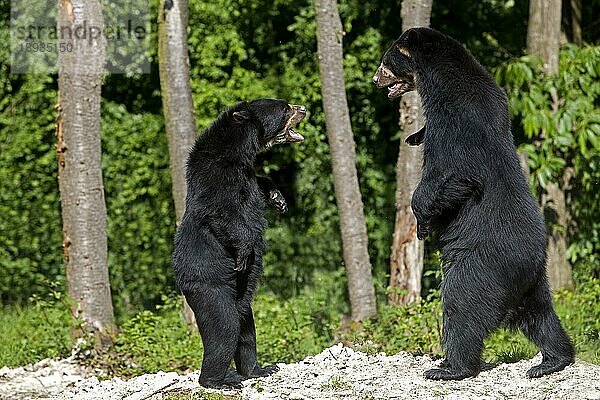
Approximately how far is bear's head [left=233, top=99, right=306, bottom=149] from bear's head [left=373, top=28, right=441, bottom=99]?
0.64 m

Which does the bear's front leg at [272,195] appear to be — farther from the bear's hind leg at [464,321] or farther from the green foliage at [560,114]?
the green foliage at [560,114]

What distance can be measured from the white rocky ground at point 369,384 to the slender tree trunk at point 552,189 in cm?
445

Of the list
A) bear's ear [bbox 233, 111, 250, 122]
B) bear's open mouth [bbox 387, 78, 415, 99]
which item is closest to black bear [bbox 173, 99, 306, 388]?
bear's ear [bbox 233, 111, 250, 122]

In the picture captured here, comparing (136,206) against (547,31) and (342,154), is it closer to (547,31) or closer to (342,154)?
(342,154)

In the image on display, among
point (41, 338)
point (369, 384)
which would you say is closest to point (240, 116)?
point (369, 384)

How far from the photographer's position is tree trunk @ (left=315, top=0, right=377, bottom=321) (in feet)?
30.8

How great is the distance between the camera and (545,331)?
606 centimetres

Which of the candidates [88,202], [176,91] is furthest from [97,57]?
[88,202]

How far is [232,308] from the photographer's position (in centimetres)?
610

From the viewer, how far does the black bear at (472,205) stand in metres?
5.78

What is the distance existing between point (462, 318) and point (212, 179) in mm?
1795

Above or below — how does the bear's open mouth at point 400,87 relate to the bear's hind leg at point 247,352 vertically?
above

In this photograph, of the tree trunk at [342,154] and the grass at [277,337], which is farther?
the tree trunk at [342,154]
